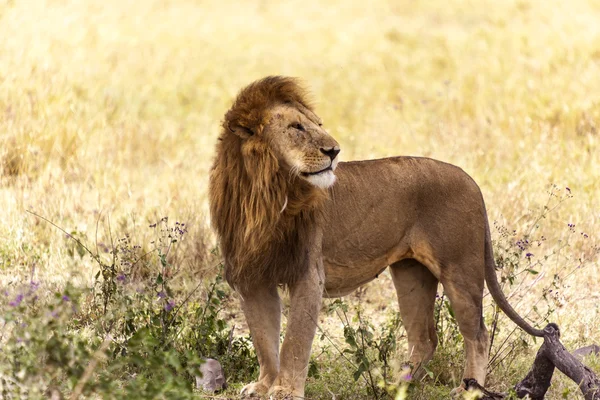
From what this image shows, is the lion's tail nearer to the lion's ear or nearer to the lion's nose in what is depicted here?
the lion's nose

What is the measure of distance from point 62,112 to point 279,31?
10806 millimetres

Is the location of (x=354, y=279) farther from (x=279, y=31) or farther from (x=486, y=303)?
(x=279, y=31)

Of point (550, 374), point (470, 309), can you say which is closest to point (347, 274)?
point (470, 309)

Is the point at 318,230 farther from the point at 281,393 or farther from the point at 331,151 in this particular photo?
the point at 281,393

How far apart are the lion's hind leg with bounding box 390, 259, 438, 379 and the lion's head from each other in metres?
0.76

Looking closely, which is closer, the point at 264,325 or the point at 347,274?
the point at 264,325

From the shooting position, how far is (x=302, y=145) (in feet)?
13.0

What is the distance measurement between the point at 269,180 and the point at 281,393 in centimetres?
83

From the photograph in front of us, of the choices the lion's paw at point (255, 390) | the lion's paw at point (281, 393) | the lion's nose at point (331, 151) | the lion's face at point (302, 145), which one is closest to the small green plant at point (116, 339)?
the lion's paw at point (255, 390)

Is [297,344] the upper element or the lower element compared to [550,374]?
upper

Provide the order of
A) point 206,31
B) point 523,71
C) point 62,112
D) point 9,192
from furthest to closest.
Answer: point 206,31
point 523,71
point 62,112
point 9,192

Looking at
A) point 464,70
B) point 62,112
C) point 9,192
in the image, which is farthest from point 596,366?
point 464,70

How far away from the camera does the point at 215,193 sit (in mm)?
4184

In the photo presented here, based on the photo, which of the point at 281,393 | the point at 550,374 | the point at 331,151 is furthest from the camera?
the point at 550,374
